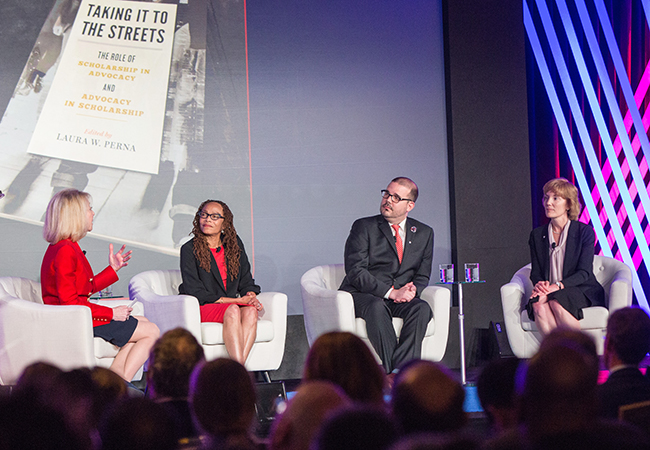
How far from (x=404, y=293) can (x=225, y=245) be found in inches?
46.4

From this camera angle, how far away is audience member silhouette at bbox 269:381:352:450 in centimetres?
99

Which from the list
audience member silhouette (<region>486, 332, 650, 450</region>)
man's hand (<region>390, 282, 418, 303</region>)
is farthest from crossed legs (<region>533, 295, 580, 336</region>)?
audience member silhouette (<region>486, 332, 650, 450</region>)

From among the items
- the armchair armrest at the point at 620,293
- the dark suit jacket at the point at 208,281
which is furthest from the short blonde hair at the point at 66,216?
the armchair armrest at the point at 620,293

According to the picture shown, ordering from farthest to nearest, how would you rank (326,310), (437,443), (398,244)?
(398,244), (326,310), (437,443)

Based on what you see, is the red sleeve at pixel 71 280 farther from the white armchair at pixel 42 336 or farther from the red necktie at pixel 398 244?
the red necktie at pixel 398 244

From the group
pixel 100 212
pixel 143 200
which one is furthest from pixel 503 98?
pixel 100 212

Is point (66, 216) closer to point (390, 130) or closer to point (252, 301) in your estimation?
point (252, 301)

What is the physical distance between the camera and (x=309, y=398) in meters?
1.01

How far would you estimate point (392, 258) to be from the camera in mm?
4188

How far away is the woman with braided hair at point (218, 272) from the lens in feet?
12.8

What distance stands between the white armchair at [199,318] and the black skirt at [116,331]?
0.71 feet

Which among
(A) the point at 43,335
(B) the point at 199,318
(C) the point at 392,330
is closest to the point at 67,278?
(A) the point at 43,335

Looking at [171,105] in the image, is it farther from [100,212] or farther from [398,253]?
[398,253]

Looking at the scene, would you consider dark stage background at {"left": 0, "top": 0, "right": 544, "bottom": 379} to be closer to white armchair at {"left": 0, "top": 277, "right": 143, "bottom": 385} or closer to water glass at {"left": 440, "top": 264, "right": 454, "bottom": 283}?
water glass at {"left": 440, "top": 264, "right": 454, "bottom": 283}
